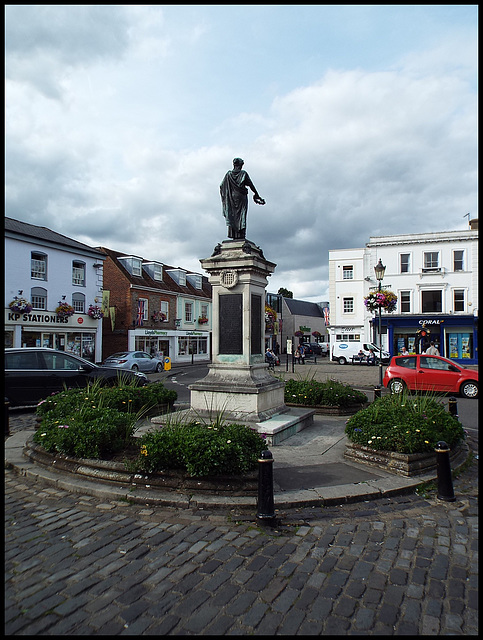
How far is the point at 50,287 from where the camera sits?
26688 millimetres

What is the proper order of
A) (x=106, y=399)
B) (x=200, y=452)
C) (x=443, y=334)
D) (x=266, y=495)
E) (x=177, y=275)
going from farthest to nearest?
(x=177, y=275) < (x=443, y=334) < (x=106, y=399) < (x=200, y=452) < (x=266, y=495)

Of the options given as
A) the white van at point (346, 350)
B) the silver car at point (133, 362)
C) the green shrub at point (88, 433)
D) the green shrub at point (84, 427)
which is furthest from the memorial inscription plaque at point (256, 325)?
the white van at point (346, 350)

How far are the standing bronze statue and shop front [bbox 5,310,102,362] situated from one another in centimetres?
1954

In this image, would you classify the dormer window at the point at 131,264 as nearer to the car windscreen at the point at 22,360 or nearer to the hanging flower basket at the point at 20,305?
the hanging flower basket at the point at 20,305

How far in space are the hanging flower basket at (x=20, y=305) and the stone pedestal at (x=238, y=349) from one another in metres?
19.0

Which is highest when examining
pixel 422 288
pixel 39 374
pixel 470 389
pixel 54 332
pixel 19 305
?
pixel 422 288

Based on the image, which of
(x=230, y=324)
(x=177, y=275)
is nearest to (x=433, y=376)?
(x=230, y=324)

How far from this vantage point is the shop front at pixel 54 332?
24.2 metres

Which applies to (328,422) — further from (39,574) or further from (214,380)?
(39,574)

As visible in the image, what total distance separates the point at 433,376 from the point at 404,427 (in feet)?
32.3

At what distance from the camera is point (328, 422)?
967cm

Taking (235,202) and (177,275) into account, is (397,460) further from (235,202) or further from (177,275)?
(177,275)

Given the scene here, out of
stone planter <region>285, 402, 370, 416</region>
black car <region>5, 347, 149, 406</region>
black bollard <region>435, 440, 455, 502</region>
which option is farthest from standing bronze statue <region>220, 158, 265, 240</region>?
black bollard <region>435, 440, 455, 502</region>

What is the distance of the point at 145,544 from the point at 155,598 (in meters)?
0.88
